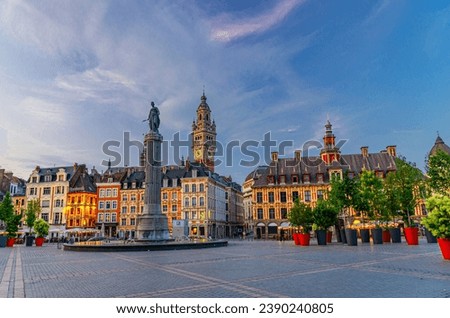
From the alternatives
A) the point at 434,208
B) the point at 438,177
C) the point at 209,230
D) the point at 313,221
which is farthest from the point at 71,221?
the point at 434,208

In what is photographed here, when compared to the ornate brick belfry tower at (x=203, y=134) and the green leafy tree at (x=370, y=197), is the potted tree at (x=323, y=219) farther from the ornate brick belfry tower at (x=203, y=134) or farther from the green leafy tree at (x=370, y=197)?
the ornate brick belfry tower at (x=203, y=134)

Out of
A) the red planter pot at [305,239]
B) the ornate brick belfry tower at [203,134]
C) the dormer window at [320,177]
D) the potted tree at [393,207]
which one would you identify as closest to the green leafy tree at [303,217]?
the red planter pot at [305,239]

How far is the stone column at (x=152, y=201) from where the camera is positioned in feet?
101

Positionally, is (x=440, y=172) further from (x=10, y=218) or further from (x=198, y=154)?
(x=198, y=154)

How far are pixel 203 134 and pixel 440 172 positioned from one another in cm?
10531

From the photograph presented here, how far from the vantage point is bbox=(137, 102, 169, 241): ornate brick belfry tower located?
101 ft

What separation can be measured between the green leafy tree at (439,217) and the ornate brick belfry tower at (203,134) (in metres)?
111

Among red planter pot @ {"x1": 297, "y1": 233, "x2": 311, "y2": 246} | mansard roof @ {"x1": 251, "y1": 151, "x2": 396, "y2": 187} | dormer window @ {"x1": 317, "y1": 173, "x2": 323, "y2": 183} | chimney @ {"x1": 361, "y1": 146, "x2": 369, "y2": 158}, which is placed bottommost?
red planter pot @ {"x1": 297, "y1": 233, "x2": 311, "y2": 246}

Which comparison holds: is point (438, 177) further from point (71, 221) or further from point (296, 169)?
point (71, 221)

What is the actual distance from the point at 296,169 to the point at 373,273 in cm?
5235

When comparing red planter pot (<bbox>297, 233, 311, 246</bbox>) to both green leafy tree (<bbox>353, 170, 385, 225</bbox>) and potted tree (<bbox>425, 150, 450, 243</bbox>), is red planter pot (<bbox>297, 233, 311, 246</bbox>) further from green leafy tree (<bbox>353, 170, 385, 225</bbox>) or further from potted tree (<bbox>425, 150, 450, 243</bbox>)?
potted tree (<bbox>425, 150, 450, 243</bbox>)

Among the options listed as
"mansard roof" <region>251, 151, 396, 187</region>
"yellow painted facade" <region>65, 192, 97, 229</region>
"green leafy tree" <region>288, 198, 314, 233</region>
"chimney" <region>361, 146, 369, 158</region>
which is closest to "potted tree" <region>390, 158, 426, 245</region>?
"green leafy tree" <region>288, 198, 314, 233</region>

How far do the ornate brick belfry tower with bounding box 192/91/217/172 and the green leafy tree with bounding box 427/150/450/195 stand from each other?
318 ft

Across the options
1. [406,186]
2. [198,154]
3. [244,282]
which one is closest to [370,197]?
[406,186]
